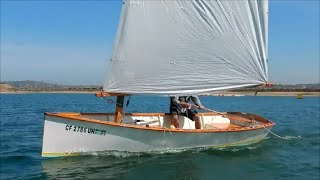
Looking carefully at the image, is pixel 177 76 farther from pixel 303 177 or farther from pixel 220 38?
pixel 303 177

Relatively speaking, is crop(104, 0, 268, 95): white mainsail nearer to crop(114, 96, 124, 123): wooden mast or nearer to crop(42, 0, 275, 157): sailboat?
crop(42, 0, 275, 157): sailboat

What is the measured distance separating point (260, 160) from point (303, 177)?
278cm

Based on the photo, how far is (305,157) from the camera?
15.6 metres

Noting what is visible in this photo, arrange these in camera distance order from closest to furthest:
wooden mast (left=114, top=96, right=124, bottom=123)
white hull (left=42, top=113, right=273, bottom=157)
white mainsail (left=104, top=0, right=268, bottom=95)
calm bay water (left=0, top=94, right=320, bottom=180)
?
calm bay water (left=0, top=94, right=320, bottom=180), white hull (left=42, top=113, right=273, bottom=157), white mainsail (left=104, top=0, right=268, bottom=95), wooden mast (left=114, top=96, right=124, bottom=123)

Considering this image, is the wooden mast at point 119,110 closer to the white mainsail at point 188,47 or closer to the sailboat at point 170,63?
the sailboat at point 170,63

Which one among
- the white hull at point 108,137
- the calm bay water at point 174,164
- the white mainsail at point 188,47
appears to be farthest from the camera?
the white mainsail at point 188,47

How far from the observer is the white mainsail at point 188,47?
14.8 meters

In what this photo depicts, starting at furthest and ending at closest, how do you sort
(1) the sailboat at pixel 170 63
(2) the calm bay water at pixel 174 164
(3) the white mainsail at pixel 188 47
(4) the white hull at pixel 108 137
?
1. (3) the white mainsail at pixel 188 47
2. (1) the sailboat at pixel 170 63
3. (4) the white hull at pixel 108 137
4. (2) the calm bay water at pixel 174 164

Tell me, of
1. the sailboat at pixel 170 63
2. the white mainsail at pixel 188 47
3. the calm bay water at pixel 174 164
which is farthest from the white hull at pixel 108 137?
the white mainsail at pixel 188 47

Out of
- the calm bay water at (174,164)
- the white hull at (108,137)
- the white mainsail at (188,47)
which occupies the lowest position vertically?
the calm bay water at (174,164)

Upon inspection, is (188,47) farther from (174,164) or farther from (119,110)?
(174,164)

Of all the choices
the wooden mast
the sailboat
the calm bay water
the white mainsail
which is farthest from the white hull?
the white mainsail

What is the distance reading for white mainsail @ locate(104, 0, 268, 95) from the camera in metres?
14.8

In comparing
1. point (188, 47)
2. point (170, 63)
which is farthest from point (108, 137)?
point (188, 47)
